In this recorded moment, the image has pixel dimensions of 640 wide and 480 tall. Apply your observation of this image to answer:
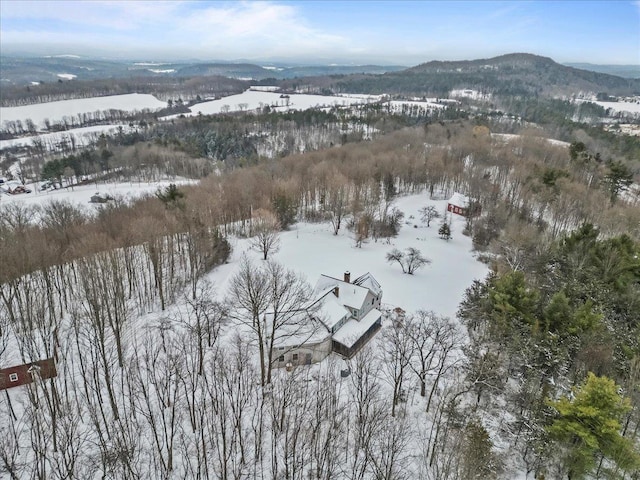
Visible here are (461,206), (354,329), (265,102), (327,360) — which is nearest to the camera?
(327,360)

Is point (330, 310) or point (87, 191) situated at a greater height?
point (330, 310)

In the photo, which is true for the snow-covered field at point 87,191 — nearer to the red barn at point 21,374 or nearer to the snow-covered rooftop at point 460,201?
the red barn at point 21,374

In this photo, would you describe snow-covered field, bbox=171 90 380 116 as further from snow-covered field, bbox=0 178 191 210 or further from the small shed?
the small shed

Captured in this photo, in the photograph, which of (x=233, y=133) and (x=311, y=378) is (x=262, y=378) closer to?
(x=311, y=378)

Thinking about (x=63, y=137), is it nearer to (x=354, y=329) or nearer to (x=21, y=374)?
(x=21, y=374)

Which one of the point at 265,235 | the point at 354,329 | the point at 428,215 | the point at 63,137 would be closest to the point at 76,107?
the point at 63,137

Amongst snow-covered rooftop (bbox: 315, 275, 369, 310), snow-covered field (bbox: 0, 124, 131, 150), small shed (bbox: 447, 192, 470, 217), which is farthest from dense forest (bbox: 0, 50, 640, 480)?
snow-covered field (bbox: 0, 124, 131, 150)
